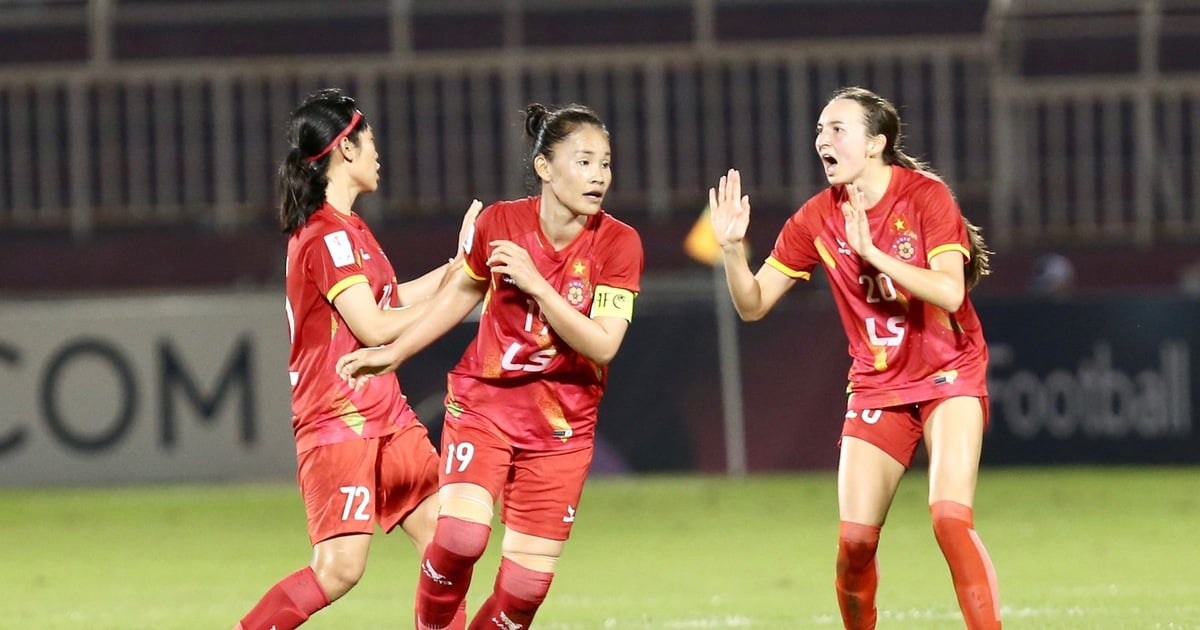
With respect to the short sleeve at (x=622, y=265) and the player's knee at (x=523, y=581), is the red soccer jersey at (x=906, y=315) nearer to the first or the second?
the short sleeve at (x=622, y=265)

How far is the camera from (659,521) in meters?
12.1

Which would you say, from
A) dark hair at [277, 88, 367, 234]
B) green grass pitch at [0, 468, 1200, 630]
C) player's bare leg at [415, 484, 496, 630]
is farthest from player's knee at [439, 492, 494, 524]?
green grass pitch at [0, 468, 1200, 630]

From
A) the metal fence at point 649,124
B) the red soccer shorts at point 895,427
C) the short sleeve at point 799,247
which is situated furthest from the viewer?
the metal fence at point 649,124

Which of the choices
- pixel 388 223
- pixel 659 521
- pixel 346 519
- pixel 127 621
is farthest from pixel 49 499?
pixel 346 519

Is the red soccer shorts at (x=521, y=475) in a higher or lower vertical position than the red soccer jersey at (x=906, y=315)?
lower

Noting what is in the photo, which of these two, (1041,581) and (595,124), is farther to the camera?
(1041,581)

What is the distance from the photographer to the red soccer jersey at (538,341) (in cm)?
647

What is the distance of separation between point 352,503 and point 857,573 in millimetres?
1747

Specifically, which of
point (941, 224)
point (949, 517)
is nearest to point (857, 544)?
point (949, 517)

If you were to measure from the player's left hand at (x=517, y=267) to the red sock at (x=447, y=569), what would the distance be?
82 cm

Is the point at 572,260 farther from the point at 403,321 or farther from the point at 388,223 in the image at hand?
the point at 388,223

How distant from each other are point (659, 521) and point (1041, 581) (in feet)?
11.0

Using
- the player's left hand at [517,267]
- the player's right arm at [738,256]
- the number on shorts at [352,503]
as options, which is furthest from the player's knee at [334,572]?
the player's right arm at [738,256]

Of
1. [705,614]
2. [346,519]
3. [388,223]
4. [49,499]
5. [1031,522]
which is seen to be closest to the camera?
[346,519]
